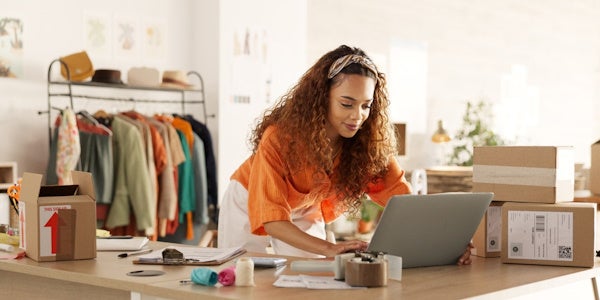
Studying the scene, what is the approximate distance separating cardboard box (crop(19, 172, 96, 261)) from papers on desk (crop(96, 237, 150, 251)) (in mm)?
179

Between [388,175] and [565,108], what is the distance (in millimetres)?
8537

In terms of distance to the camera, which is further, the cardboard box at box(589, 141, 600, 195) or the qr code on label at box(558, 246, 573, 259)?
the cardboard box at box(589, 141, 600, 195)

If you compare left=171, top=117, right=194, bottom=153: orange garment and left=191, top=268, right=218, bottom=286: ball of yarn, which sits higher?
left=171, top=117, right=194, bottom=153: orange garment

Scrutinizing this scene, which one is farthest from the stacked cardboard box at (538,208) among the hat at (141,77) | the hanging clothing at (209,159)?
the hanging clothing at (209,159)

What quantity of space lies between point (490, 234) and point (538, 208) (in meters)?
0.20

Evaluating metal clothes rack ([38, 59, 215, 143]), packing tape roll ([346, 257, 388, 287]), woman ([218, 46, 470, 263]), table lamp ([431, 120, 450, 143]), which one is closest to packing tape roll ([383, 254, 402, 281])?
packing tape roll ([346, 257, 388, 287])

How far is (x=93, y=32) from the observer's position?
6.35m

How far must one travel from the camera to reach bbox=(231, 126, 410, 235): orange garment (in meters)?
3.04

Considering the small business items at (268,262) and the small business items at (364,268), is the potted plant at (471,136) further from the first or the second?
the small business items at (364,268)

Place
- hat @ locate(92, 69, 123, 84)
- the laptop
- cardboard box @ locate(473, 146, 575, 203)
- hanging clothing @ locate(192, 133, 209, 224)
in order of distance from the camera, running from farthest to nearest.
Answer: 1. hanging clothing @ locate(192, 133, 209, 224)
2. hat @ locate(92, 69, 123, 84)
3. cardboard box @ locate(473, 146, 575, 203)
4. the laptop

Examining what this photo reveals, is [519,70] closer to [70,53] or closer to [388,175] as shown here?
[70,53]

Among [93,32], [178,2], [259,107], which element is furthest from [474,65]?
[93,32]

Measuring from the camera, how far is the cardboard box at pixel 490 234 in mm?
3092

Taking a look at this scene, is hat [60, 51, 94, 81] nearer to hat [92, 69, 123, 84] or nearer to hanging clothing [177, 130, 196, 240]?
hat [92, 69, 123, 84]
